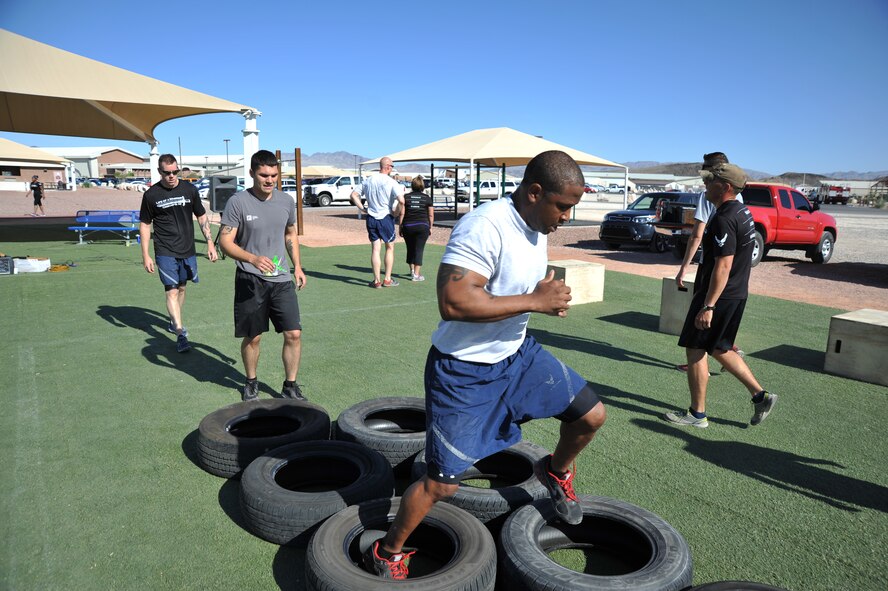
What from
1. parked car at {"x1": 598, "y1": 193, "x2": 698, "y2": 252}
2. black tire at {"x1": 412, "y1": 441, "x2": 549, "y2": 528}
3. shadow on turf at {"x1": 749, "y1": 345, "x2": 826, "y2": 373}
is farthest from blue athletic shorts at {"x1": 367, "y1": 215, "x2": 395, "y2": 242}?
parked car at {"x1": 598, "y1": 193, "x2": 698, "y2": 252}

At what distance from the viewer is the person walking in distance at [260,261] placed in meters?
4.40

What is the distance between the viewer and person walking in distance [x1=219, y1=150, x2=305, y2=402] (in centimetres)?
440

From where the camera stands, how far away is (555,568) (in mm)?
2439

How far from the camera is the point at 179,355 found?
6152 mm

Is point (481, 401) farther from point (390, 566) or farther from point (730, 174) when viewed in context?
point (730, 174)

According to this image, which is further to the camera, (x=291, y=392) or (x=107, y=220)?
(x=107, y=220)

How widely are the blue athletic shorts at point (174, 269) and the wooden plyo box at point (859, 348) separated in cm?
627

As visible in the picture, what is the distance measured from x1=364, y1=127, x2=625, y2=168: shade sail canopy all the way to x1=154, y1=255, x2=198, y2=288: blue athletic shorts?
14561mm

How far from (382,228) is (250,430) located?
603 centimetres

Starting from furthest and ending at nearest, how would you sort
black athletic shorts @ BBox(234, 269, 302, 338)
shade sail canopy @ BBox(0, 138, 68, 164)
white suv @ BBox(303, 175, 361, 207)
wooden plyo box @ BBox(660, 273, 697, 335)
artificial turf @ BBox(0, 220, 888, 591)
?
white suv @ BBox(303, 175, 361, 207) < shade sail canopy @ BBox(0, 138, 68, 164) < wooden plyo box @ BBox(660, 273, 697, 335) < black athletic shorts @ BBox(234, 269, 302, 338) < artificial turf @ BBox(0, 220, 888, 591)

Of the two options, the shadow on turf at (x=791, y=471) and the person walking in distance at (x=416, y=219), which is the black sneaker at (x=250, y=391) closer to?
the shadow on turf at (x=791, y=471)

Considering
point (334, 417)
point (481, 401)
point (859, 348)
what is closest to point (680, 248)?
point (859, 348)

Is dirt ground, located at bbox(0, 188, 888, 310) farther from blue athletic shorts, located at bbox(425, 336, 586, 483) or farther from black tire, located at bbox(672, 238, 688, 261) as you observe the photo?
blue athletic shorts, located at bbox(425, 336, 586, 483)

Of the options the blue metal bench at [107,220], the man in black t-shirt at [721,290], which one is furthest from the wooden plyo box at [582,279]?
the blue metal bench at [107,220]
